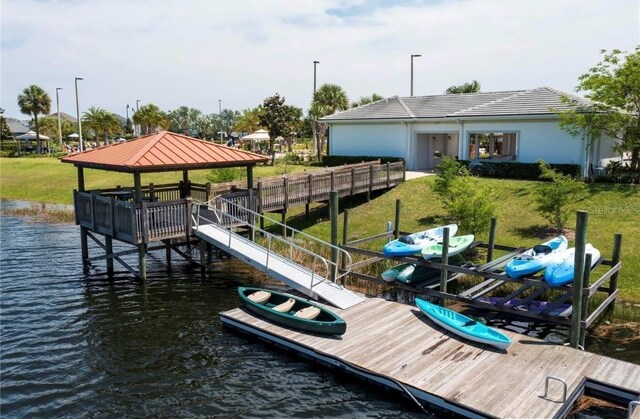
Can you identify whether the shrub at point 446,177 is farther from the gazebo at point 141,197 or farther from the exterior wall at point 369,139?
the exterior wall at point 369,139

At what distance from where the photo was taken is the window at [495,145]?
1383 inches

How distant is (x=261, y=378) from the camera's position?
11891mm

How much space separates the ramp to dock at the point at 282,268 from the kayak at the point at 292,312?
0.81 metres

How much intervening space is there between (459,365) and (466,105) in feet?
94.3

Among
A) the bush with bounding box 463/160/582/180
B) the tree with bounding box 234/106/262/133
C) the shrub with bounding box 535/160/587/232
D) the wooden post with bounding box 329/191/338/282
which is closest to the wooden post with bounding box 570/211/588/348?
the wooden post with bounding box 329/191/338/282

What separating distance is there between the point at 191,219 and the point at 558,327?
12.6m

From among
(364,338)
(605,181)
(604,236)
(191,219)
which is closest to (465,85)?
(605,181)

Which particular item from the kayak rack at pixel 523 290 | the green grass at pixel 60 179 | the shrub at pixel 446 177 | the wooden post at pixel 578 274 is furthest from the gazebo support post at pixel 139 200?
the green grass at pixel 60 179

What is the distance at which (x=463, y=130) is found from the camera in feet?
113

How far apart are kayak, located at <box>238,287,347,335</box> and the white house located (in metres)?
22.4

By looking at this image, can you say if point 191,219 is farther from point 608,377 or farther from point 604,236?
point 604,236

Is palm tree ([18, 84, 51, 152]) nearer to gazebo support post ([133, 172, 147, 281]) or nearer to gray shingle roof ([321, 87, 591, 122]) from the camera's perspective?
gray shingle roof ([321, 87, 591, 122])

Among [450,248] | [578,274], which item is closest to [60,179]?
[450,248]

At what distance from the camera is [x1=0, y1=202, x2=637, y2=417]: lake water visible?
10703mm
